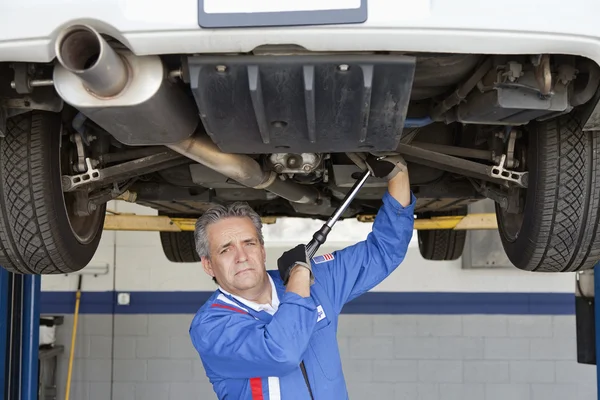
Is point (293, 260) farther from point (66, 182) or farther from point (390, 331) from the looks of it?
point (390, 331)

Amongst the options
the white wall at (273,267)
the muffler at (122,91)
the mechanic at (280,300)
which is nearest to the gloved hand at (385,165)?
the mechanic at (280,300)

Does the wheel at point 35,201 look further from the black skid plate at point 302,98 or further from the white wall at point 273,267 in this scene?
the white wall at point 273,267

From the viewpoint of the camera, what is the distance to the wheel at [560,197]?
63.6 inches

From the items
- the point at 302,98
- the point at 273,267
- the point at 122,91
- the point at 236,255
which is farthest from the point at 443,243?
the point at 122,91

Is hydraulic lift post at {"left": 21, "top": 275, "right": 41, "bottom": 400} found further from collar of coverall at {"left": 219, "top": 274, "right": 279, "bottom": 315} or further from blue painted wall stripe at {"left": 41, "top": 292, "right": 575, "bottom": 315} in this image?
blue painted wall stripe at {"left": 41, "top": 292, "right": 575, "bottom": 315}

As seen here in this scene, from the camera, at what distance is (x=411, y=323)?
5.49m

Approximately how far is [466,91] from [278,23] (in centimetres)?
52

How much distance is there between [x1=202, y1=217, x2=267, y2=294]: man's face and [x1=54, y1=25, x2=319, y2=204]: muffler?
17.1 inches

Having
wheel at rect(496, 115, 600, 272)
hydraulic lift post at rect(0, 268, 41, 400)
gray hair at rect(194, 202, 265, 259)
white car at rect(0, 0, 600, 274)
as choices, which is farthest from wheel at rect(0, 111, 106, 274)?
hydraulic lift post at rect(0, 268, 41, 400)

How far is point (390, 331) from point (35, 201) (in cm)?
423

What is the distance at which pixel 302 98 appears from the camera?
1205mm

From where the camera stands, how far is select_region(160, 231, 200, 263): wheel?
3.97 metres

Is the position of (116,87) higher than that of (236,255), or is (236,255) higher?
(116,87)

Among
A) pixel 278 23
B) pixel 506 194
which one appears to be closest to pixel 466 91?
pixel 278 23
